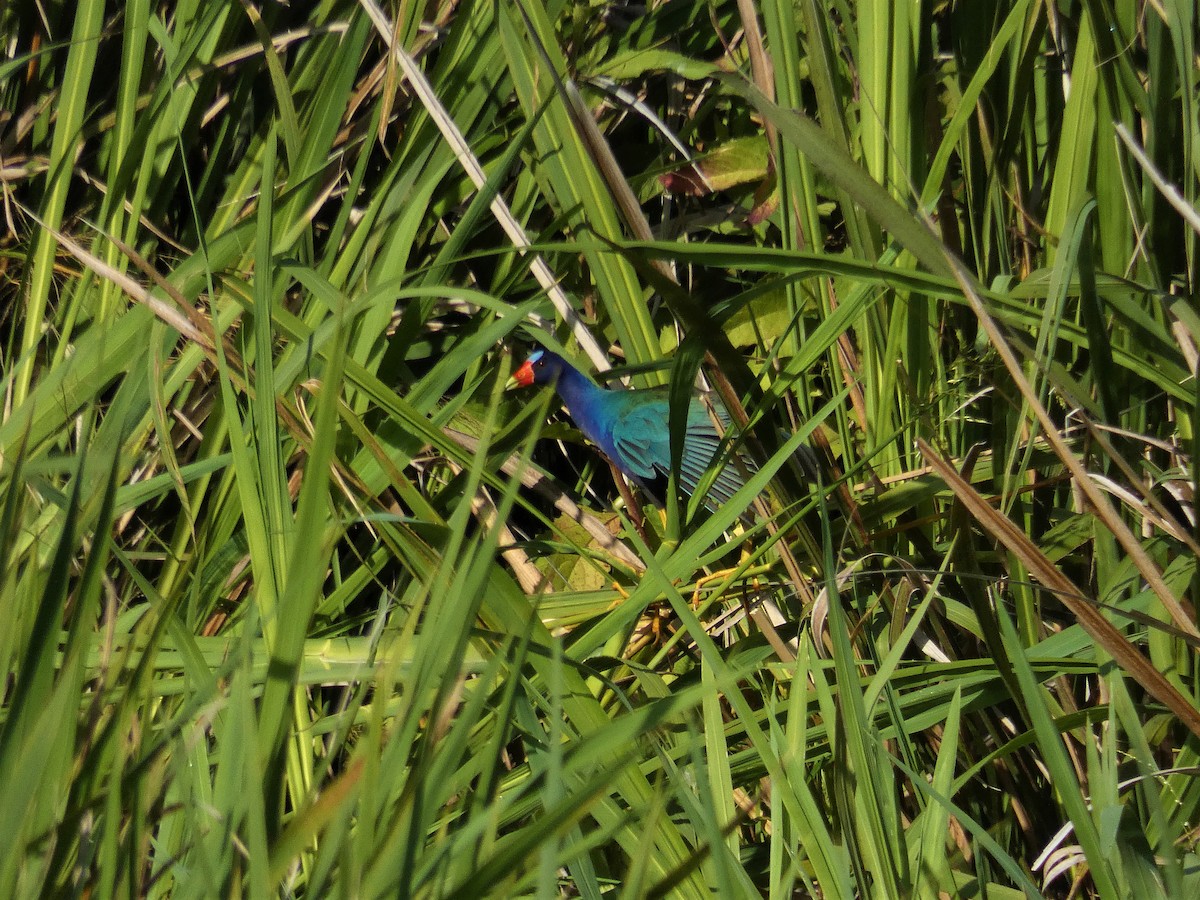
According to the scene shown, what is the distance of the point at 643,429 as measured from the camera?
2.84 m

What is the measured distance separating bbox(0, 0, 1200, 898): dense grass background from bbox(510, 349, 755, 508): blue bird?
6.1 inches

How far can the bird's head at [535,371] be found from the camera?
125 inches

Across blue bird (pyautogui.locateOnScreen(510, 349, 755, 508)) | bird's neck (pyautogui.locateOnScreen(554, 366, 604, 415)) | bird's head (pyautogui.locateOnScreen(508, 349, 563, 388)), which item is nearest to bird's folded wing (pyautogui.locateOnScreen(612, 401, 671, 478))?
blue bird (pyautogui.locateOnScreen(510, 349, 755, 508))

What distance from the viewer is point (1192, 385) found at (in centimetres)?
133

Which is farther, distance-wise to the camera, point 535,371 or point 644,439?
point 535,371

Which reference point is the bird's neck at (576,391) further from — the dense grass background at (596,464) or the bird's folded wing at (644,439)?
the dense grass background at (596,464)

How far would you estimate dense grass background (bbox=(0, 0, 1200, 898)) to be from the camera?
87 cm

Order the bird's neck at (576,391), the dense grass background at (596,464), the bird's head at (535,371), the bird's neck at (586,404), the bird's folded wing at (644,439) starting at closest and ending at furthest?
the dense grass background at (596,464)
the bird's folded wing at (644,439)
the bird's neck at (586,404)
the bird's neck at (576,391)
the bird's head at (535,371)

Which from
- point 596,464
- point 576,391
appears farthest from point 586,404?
point 596,464

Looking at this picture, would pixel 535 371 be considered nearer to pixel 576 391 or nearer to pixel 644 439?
pixel 576 391

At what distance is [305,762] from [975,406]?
1.20 metres

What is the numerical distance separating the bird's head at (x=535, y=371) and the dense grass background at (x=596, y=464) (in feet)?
2.47

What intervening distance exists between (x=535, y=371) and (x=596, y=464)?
0.86 m

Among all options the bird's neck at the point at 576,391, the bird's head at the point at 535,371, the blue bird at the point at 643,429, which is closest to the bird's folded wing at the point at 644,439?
the blue bird at the point at 643,429
